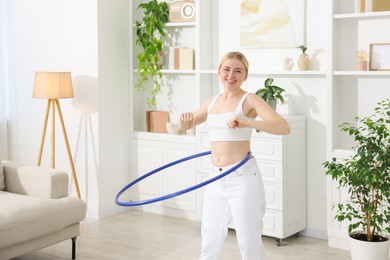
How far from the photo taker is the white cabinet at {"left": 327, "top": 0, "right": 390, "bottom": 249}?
4762 mm

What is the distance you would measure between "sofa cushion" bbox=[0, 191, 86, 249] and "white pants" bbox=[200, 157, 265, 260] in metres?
1.29

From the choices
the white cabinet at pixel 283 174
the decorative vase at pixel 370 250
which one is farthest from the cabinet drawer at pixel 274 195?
the decorative vase at pixel 370 250

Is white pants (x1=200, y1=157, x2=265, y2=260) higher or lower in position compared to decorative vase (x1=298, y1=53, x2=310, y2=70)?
lower

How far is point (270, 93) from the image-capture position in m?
5.02

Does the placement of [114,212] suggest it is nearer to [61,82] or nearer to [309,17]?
[61,82]

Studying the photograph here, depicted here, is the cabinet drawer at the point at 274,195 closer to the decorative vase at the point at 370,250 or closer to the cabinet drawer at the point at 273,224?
the cabinet drawer at the point at 273,224

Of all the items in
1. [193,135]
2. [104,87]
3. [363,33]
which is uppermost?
[363,33]

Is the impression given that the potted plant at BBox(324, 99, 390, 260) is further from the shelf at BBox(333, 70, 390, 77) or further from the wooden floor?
the wooden floor

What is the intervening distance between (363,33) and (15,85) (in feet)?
11.2

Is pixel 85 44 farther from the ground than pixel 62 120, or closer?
farther from the ground

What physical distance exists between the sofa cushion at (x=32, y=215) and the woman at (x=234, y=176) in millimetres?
1290

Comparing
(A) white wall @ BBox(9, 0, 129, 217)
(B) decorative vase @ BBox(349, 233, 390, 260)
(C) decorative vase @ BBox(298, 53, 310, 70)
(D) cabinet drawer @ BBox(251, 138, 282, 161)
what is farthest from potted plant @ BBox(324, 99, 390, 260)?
(A) white wall @ BBox(9, 0, 129, 217)

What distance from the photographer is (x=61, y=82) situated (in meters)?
5.49

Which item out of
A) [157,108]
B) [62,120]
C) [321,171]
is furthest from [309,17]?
[62,120]
